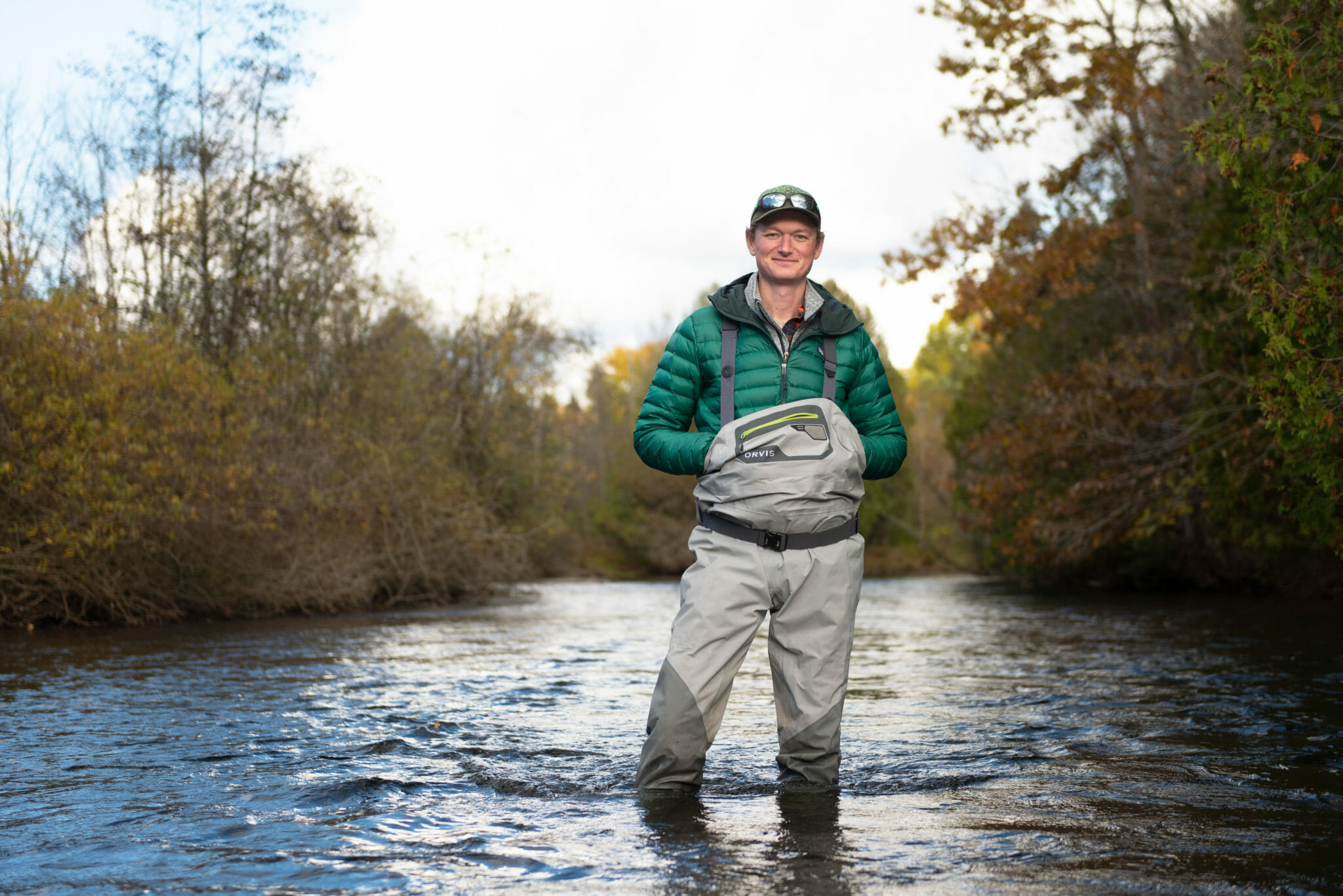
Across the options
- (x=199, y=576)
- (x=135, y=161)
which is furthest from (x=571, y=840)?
(x=135, y=161)

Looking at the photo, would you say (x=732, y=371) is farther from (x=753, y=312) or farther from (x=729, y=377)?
(x=753, y=312)

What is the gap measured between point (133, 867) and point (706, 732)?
197 cm

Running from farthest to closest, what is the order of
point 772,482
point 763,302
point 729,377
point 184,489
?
1. point 184,489
2. point 763,302
3. point 729,377
4. point 772,482

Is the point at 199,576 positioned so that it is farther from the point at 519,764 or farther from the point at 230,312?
the point at 519,764

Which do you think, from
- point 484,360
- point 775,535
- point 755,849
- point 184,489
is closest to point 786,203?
point 775,535

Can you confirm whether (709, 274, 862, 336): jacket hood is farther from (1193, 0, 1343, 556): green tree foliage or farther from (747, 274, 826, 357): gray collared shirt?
(1193, 0, 1343, 556): green tree foliage

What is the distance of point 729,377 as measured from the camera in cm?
478

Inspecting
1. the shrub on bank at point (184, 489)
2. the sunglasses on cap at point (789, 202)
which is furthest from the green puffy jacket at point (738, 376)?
the shrub on bank at point (184, 489)

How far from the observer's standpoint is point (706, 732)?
4.76 m

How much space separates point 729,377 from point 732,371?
0.03m

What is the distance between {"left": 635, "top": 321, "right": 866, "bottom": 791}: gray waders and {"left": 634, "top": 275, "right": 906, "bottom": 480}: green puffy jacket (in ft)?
0.22

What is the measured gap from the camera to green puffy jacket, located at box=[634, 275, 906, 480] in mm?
4785

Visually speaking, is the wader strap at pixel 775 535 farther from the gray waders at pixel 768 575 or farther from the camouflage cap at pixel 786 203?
the camouflage cap at pixel 786 203

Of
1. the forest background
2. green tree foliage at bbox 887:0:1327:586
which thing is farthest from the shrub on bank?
green tree foliage at bbox 887:0:1327:586
